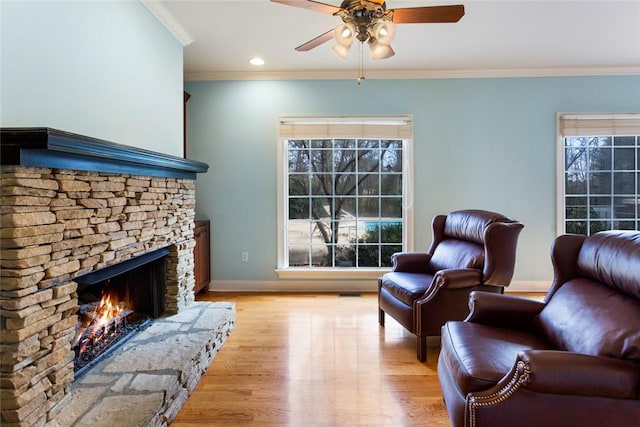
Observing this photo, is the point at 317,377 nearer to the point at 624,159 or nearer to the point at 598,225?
the point at 598,225

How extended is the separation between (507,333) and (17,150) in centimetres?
236

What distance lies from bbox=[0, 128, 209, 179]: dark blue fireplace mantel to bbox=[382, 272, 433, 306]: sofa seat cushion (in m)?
1.99

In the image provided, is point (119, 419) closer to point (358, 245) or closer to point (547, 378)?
point (547, 378)

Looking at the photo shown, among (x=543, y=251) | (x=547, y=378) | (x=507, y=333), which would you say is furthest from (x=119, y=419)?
(x=543, y=251)

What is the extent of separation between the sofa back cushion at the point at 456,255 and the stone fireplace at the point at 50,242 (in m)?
2.38

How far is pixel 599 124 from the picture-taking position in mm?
4043

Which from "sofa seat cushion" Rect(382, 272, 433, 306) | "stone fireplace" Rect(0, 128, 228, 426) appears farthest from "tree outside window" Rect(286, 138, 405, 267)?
"stone fireplace" Rect(0, 128, 228, 426)

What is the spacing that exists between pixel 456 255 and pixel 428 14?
5.93 feet

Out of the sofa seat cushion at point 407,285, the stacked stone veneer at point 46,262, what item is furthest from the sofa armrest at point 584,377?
the stacked stone veneer at point 46,262

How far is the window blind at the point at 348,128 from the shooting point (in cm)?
407

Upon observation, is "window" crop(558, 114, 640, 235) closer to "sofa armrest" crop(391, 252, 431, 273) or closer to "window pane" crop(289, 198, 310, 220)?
"sofa armrest" crop(391, 252, 431, 273)

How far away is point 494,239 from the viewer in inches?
99.5

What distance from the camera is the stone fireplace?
4.47 feet

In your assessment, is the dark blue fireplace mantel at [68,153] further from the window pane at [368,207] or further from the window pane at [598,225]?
the window pane at [598,225]
